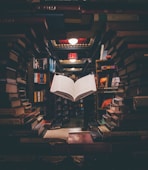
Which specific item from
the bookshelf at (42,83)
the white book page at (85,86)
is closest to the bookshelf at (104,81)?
the bookshelf at (42,83)

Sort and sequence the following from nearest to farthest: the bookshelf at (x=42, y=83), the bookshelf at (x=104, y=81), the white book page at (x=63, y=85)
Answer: the white book page at (x=63, y=85), the bookshelf at (x=104, y=81), the bookshelf at (x=42, y=83)

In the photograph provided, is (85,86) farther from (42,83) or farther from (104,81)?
(42,83)

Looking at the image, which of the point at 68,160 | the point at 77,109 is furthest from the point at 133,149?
the point at 77,109

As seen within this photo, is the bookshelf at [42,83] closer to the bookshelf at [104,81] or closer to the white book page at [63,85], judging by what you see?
the bookshelf at [104,81]

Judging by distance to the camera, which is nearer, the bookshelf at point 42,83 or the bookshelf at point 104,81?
the bookshelf at point 104,81

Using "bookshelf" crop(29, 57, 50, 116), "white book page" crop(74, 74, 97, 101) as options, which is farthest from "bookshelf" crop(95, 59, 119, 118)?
"white book page" crop(74, 74, 97, 101)

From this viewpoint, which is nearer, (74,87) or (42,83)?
(74,87)

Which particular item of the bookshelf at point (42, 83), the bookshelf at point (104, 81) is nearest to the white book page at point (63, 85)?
the bookshelf at point (104, 81)

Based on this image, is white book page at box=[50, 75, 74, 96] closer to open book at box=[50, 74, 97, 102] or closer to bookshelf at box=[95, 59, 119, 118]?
open book at box=[50, 74, 97, 102]

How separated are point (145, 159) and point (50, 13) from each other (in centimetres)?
174

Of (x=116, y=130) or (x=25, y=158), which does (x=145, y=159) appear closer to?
(x=116, y=130)

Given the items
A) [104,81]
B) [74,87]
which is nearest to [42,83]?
[104,81]

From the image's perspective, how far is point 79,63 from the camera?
966 cm

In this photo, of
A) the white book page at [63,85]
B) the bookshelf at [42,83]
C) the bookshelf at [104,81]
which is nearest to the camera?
the white book page at [63,85]
